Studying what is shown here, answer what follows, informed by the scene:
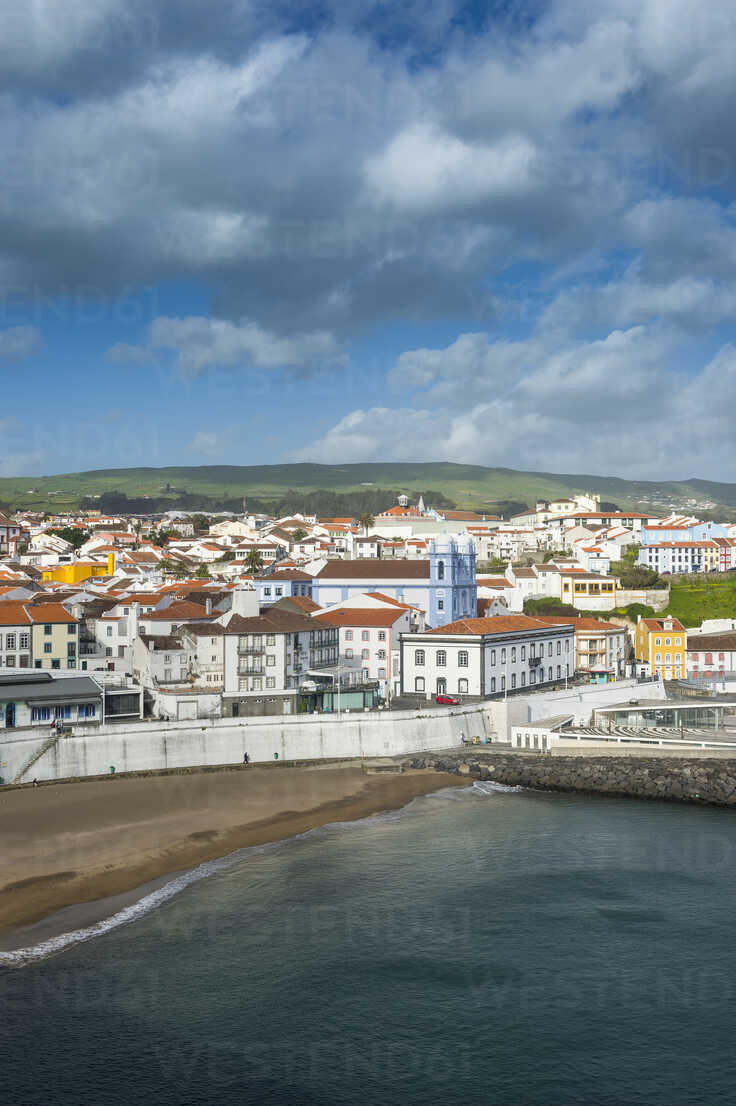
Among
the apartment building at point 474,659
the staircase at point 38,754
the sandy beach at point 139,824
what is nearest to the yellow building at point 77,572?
the apartment building at point 474,659

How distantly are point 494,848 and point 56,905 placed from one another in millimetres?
13275

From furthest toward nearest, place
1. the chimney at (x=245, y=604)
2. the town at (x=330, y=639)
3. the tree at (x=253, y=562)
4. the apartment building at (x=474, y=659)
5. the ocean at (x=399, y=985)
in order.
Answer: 1. the tree at (x=253, y=562)
2. the chimney at (x=245, y=604)
3. the apartment building at (x=474, y=659)
4. the town at (x=330, y=639)
5. the ocean at (x=399, y=985)

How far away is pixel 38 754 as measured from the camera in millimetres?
37188

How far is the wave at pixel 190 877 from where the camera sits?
22812mm

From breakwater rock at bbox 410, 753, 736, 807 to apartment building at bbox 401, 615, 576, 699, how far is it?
5290mm

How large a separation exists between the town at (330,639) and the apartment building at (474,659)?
0.08 meters

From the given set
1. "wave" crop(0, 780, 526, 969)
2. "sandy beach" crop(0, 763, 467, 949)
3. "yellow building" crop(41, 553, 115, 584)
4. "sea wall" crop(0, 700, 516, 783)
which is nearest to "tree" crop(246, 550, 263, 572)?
"yellow building" crop(41, 553, 115, 584)

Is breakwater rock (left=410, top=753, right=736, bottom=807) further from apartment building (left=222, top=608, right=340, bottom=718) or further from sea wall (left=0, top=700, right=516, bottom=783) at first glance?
apartment building (left=222, top=608, right=340, bottom=718)

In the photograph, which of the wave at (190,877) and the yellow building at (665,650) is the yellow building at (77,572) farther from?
the wave at (190,877)

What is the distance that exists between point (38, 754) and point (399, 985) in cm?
2065

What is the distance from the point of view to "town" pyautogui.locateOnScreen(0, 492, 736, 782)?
43.8 metres

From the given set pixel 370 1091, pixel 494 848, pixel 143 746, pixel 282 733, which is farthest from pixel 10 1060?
pixel 282 733

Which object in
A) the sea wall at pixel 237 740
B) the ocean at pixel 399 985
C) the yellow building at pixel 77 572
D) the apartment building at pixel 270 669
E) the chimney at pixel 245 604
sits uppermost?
the yellow building at pixel 77 572

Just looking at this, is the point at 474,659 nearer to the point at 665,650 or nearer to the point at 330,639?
the point at 330,639
